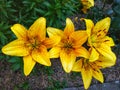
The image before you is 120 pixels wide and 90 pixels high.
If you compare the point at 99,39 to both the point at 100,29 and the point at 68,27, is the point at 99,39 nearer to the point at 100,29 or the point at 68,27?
the point at 100,29

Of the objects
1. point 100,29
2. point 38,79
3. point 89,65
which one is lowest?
point 38,79

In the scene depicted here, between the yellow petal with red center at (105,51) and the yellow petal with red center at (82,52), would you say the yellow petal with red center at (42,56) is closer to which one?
the yellow petal with red center at (82,52)

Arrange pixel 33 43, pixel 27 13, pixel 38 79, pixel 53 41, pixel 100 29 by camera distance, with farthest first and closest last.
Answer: pixel 38 79 < pixel 27 13 < pixel 100 29 < pixel 33 43 < pixel 53 41

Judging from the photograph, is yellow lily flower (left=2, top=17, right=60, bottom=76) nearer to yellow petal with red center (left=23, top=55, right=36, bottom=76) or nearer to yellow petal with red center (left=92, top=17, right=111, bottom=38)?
yellow petal with red center (left=23, top=55, right=36, bottom=76)

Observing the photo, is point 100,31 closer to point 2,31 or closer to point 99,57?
point 99,57

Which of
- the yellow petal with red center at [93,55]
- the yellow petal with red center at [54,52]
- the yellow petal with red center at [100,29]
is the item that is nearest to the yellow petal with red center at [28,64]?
the yellow petal with red center at [54,52]

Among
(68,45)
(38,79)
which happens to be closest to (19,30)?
(68,45)

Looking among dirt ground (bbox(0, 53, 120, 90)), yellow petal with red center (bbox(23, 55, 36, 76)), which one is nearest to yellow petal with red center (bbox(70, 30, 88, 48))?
yellow petal with red center (bbox(23, 55, 36, 76))
